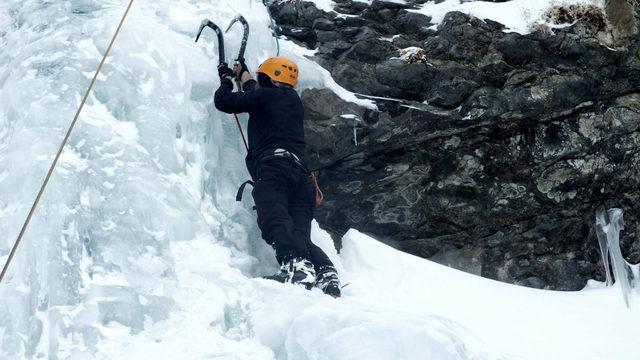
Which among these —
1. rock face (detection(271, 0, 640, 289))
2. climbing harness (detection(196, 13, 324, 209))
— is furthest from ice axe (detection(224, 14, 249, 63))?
rock face (detection(271, 0, 640, 289))

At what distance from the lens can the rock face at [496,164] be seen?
7.17 metres

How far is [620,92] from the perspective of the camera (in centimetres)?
733

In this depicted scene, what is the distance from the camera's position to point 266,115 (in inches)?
230

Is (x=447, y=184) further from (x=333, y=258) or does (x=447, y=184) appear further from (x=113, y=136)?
(x=113, y=136)

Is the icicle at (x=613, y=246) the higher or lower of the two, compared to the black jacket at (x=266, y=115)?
lower

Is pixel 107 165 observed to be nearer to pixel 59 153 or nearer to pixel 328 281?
pixel 59 153

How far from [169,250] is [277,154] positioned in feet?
4.11

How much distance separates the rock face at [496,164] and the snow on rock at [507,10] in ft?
1.94

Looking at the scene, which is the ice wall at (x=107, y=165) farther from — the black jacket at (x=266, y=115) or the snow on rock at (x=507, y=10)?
the snow on rock at (x=507, y=10)

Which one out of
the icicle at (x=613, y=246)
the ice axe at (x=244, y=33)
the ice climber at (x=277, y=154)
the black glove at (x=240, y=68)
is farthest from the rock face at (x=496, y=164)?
the ice climber at (x=277, y=154)

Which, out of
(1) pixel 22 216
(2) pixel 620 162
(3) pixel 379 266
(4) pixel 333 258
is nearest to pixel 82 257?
(1) pixel 22 216

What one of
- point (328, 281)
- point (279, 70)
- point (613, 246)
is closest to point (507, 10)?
point (613, 246)

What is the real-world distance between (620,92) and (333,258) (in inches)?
135

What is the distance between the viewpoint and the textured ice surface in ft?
13.4
